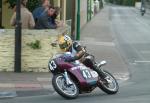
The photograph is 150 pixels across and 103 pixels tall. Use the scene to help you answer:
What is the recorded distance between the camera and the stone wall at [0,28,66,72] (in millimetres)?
15242

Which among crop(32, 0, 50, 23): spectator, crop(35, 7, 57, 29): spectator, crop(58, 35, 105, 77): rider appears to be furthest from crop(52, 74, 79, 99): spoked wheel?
crop(32, 0, 50, 23): spectator

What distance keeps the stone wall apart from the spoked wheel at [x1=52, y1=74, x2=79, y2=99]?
379 cm

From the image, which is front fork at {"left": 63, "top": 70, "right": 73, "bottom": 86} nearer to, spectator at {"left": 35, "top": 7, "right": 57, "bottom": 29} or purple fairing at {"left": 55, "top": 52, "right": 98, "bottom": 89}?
purple fairing at {"left": 55, "top": 52, "right": 98, "bottom": 89}

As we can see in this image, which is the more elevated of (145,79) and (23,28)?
(23,28)

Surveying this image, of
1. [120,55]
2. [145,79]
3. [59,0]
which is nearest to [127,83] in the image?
[145,79]

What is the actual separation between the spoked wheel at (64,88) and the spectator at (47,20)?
4.24m

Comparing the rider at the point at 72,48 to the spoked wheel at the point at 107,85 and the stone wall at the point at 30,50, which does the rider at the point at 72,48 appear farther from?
the stone wall at the point at 30,50

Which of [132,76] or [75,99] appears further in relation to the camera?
[132,76]

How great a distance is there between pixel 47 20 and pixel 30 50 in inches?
37.2

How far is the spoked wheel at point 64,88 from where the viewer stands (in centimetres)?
1141

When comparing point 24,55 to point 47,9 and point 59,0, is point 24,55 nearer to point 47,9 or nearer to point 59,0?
point 47,9

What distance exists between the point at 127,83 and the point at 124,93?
2094 mm

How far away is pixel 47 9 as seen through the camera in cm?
1577

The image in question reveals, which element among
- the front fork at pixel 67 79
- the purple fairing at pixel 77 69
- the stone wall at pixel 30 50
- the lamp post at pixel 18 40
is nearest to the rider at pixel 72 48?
the purple fairing at pixel 77 69
